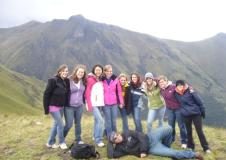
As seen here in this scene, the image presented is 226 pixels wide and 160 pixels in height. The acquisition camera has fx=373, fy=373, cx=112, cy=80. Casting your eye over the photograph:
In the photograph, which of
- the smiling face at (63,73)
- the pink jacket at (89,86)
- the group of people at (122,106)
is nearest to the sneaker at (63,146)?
the group of people at (122,106)

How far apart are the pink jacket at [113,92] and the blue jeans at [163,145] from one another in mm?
2223

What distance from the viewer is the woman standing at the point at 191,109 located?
15.7 meters

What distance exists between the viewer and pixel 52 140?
16.7 m

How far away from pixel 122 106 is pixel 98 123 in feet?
4.33

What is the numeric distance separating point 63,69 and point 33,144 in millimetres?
4351

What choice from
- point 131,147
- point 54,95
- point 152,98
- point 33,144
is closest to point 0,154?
point 33,144

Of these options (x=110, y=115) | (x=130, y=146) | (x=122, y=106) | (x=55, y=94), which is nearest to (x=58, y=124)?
(x=55, y=94)

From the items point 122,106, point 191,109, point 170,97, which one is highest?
point 170,97

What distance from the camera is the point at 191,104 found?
15.8m

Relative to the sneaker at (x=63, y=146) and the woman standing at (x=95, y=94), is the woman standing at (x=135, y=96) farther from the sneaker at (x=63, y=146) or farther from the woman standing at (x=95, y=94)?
the sneaker at (x=63, y=146)

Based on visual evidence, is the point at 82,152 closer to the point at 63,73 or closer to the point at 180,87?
the point at 63,73

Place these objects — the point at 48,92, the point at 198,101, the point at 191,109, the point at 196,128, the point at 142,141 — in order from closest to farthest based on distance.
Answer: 1. the point at 142,141
2. the point at 48,92
3. the point at 198,101
4. the point at 191,109
5. the point at 196,128

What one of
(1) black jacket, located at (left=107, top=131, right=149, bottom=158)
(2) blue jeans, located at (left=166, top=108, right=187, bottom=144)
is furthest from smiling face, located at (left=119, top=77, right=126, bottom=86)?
(1) black jacket, located at (left=107, top=131, right=149, bottom=158)

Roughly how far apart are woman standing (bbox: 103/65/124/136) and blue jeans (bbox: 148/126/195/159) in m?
2.12
